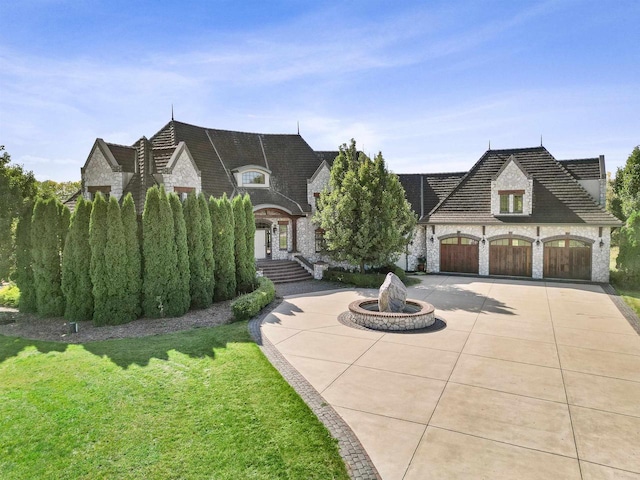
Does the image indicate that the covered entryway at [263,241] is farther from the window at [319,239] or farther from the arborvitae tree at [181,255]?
the arborvitae tree at [181,255]

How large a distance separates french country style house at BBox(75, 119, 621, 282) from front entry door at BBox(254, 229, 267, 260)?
0.07 m

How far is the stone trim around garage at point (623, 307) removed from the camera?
44.8ft

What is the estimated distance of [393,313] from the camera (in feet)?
44.2

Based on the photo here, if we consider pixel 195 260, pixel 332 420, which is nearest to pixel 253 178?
pixel 195 260

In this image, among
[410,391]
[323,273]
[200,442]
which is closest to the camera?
[200,442]

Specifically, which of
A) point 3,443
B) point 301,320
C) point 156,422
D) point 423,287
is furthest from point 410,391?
point 423,287

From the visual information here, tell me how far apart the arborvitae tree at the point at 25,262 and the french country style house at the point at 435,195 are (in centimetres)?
536

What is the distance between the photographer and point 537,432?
681cm

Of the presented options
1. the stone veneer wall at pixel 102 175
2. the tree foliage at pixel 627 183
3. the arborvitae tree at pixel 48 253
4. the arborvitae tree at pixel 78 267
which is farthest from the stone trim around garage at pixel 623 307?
the stone veneer wall at pixel 102 175

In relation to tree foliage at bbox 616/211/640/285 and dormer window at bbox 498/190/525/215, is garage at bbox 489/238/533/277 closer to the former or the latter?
dormer window at bbox 498/190/525/215

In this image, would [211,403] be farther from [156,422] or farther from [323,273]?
[323,273]

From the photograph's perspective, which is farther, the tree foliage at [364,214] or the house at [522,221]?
the house at [522,221]

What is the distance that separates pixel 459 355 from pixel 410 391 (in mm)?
2844

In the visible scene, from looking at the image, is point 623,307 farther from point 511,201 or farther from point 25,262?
point 25,262
